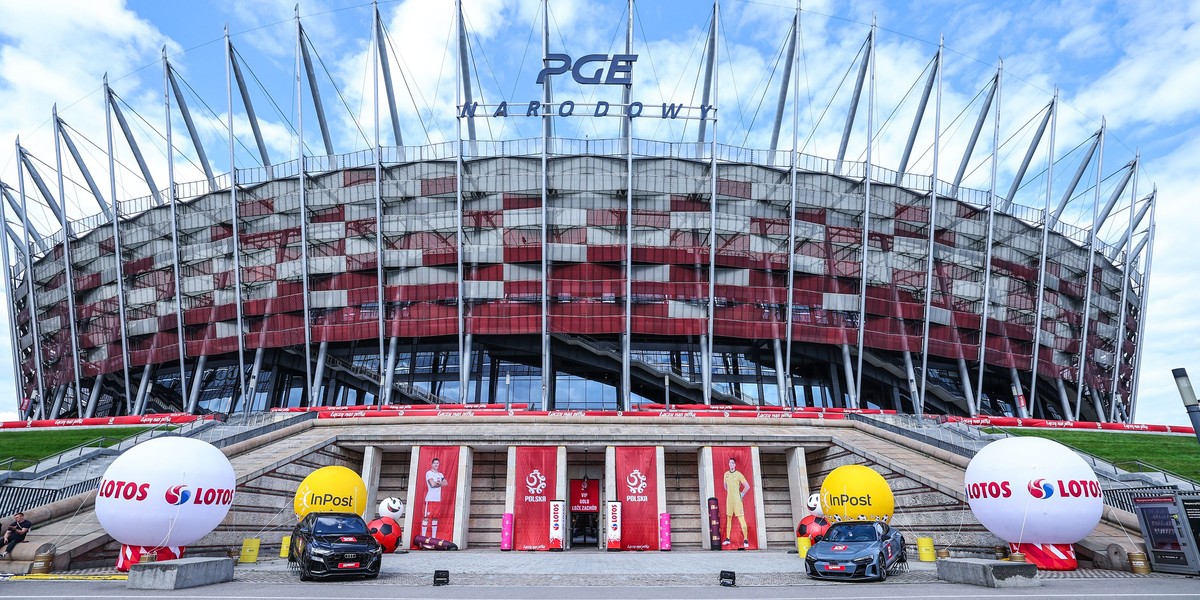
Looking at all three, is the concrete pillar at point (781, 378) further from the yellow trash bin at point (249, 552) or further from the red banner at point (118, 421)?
the yellow trash bin at point (249, 552)

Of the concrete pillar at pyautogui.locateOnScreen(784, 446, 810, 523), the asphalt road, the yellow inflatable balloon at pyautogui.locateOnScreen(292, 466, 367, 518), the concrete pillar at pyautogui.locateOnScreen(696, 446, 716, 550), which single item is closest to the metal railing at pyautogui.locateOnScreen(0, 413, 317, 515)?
the asphalt road

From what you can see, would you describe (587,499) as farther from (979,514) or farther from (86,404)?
(86,404)

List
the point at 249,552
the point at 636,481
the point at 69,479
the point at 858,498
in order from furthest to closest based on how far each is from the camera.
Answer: the point at 636,481 → the point at 69,479 → the point at 858,498 → the point at 249,552

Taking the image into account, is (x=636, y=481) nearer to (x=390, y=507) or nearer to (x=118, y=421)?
(x=390, y=507)

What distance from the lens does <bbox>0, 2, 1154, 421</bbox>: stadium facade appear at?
63594 mm

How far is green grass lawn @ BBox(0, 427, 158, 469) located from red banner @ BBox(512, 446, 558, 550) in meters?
20.3

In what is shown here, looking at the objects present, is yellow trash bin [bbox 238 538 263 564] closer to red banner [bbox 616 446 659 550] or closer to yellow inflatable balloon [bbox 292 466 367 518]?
yellow inflatable balloon [bbox 292 466 367 518]

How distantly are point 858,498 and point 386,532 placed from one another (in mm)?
15721

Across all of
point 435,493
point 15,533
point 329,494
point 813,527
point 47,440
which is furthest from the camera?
point 47,440

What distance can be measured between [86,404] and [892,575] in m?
87.5

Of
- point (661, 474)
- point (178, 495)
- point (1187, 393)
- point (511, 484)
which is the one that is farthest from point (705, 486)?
point (178, 495)

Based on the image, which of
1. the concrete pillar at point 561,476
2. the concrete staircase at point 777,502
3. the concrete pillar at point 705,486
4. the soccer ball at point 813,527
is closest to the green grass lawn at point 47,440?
the concrete pillar at point 561,476

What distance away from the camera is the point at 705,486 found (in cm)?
3023

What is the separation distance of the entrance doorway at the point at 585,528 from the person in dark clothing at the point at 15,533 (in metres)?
20.3
